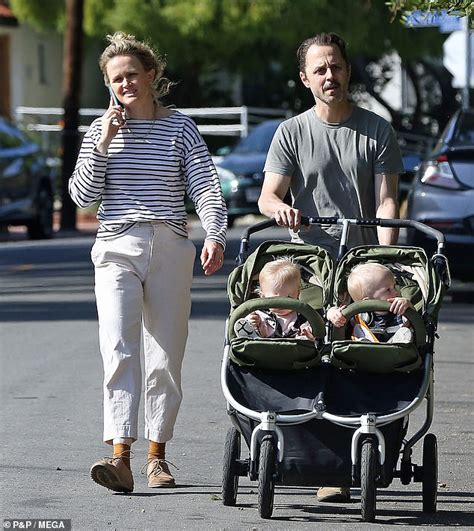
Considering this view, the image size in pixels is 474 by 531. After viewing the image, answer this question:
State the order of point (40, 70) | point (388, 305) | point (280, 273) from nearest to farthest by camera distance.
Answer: point (388, 305) < point (280, 273) < point (40, 70)

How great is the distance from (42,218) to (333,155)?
1602 cm

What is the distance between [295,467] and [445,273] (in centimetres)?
114

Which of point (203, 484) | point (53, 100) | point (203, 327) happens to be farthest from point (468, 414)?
point (53, 100)

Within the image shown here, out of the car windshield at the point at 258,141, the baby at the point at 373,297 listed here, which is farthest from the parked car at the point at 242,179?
the baby at the point at 373,297

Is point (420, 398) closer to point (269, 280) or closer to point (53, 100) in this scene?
point (269, 280)

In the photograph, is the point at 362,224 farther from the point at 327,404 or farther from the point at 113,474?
the point at 113,474

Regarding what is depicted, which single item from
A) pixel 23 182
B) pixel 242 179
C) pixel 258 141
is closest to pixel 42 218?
pixel 23 182

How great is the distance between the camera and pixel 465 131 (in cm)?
1520

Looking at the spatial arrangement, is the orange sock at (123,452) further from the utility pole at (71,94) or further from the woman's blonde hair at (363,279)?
the utility pole at (71,94)

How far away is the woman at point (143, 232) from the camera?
23.4 feet

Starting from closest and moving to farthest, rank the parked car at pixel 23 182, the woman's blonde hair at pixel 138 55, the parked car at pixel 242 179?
the woman's blonde hair at pixel 138 55 < the parked car at pixel 23 182 < the parked car at pixel 242 179

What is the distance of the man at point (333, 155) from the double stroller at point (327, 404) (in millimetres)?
795

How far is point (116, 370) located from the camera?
714 cm

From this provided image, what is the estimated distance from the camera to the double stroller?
6352mm
